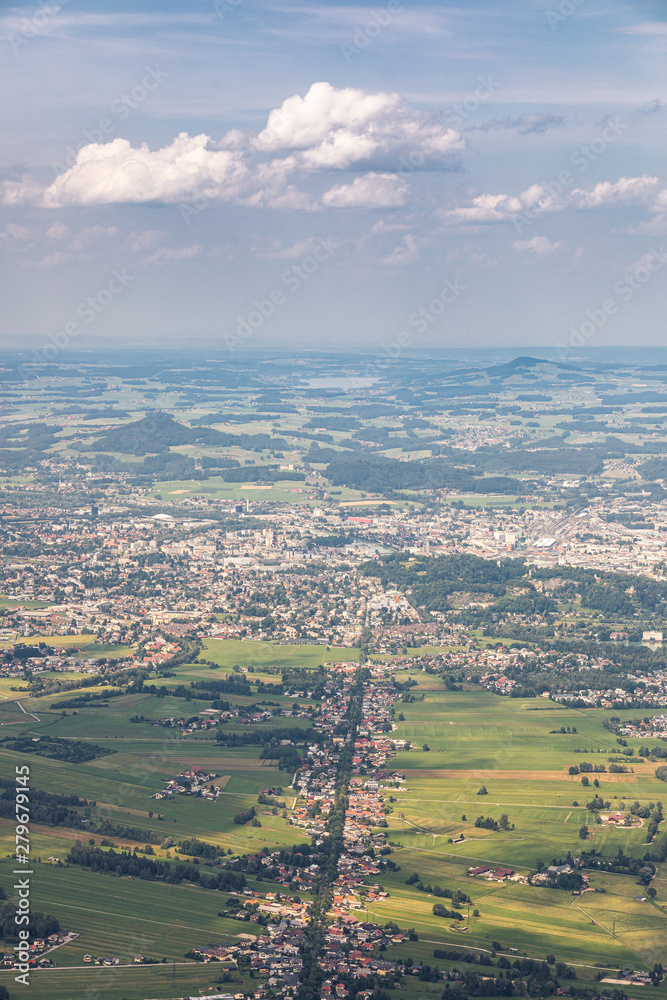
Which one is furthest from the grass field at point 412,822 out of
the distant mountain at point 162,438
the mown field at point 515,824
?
the distant mountain at point 162,438

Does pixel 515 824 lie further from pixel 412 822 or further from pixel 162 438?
pixel 162 438

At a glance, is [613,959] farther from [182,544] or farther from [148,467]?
[148,467]

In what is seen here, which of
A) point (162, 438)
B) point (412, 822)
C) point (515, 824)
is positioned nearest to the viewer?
point (412, 822)

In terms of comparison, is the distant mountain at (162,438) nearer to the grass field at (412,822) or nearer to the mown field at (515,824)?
the grass field at (412,822)

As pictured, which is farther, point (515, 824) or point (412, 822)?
point (515, 824)

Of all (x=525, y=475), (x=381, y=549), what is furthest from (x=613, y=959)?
(x=525, y=475)

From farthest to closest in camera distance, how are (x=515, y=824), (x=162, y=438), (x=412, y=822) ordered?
(x=162, y=438), (x=515, y=824), (x=412, y=822)

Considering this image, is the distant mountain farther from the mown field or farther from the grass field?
the mown field

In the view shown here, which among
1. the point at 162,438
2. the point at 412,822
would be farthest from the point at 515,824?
the point at 162,438

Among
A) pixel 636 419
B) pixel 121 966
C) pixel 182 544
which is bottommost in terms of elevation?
pixel 121 966

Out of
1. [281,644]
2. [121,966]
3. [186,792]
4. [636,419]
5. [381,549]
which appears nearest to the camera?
[121,966]

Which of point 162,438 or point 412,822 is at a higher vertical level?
point 162,438
